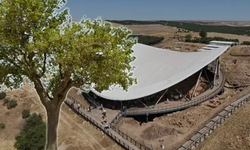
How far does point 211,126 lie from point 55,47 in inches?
552

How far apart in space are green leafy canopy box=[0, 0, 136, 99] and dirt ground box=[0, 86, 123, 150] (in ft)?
33.8

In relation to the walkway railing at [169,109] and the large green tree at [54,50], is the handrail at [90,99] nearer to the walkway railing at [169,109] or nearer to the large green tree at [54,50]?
the walkway railing at [169,109]

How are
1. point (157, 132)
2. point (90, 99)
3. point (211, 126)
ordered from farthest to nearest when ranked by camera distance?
point (90, 99), point (157, 132), point (211, 126)

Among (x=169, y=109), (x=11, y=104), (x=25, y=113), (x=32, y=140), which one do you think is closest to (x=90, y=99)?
(x=25, y=113)

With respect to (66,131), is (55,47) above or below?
above

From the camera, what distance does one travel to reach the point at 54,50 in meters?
8.10

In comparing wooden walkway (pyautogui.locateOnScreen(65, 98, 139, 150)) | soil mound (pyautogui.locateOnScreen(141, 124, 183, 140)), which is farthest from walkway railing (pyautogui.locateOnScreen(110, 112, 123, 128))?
soil mound (pyautogui.locateOnScreen(141, 124, 183, 140))

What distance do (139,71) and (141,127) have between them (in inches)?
363

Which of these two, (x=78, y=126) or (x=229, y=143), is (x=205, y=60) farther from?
(x=78, y=126)

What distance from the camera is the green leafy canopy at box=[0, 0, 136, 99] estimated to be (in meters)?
7.76

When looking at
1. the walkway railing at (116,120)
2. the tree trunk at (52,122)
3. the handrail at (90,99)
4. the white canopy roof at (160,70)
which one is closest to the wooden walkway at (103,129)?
the walkway railing at (116,120)

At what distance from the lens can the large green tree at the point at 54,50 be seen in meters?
7.77

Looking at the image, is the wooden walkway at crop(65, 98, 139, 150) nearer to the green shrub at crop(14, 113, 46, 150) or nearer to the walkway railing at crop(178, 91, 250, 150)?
the walkway railing at crop(178, 91, 250, 150)

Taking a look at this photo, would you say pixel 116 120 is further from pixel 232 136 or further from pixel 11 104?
pixel 11 104
